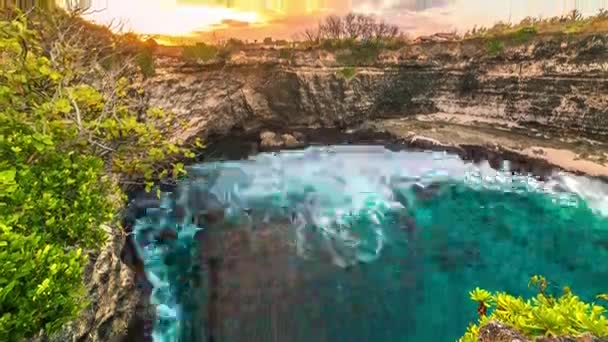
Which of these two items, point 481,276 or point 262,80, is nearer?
point 481,276

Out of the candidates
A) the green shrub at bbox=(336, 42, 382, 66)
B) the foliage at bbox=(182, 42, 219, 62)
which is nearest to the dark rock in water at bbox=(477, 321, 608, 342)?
the foliage at bbox=(182, 42, 219, 62)

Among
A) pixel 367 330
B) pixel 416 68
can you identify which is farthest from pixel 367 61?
pixel 367 330

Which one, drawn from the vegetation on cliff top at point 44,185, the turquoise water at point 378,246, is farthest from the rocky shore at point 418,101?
the vegetation on cliff top at point 44,185

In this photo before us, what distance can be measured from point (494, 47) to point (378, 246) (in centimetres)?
3001

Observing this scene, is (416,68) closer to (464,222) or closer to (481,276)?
(464,222)

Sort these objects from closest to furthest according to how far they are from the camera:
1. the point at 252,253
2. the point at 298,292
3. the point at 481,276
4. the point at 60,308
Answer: the point at 60,308 → the point at 298,292 → the point at 481,276 → the point at 252,253

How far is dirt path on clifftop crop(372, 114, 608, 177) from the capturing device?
2922 cm

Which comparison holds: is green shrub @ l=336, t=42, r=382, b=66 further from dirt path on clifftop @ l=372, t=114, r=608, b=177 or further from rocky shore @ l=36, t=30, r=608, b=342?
dirt path on clifftop @ l=372, t=114, r=608, b=177

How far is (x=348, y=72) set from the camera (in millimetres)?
45531

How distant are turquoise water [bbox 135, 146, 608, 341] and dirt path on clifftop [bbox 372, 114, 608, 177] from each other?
10.2ft

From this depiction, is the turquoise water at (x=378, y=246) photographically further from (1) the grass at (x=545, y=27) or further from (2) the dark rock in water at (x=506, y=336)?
(1) the grass at (x=545, y=27)

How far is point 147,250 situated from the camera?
17516 millimetres

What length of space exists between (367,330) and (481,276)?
5745mm

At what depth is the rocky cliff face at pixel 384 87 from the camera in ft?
117
